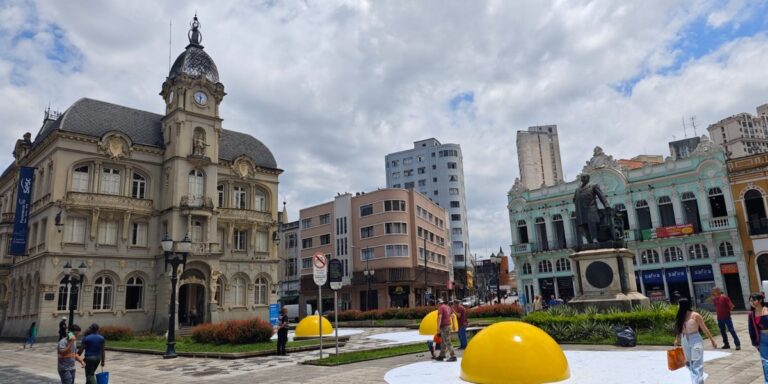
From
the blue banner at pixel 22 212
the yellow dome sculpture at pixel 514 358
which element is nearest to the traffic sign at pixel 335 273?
the yellow dome sculpture at pixel 514 358

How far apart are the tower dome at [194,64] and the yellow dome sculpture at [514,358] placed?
36.3 metres

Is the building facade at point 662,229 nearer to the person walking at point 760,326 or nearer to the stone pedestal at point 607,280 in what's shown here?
the stone pedestal at point 607,280

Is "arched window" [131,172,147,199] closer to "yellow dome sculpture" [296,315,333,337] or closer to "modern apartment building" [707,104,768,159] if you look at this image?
"yellow dome sculpture" [296,315,333,337]

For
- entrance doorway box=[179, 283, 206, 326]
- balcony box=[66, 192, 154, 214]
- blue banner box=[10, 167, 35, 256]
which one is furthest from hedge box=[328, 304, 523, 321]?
blue banner box=[10, 167, 35, 256]

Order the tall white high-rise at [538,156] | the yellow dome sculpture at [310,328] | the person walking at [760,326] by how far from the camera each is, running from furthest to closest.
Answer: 1. the tall white high-rise at [538,156]
2. the yellow dome sculpture at [310,328]
3. the person walking at [760,326]

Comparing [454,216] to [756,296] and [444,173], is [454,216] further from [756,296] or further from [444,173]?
[756,296]

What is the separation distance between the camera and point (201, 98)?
3997 centimetres

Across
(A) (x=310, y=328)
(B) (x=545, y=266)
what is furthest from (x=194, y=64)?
(B) (x=545, y=266)

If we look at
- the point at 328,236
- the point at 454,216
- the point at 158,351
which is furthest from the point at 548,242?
the point at 454,216

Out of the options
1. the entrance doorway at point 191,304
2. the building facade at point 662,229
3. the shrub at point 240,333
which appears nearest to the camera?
the shrub at point 240,333

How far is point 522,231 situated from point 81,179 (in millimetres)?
39196

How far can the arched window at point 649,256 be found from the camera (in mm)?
42438

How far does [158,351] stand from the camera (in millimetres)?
19906

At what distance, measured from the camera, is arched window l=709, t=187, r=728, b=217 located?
130ft
